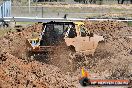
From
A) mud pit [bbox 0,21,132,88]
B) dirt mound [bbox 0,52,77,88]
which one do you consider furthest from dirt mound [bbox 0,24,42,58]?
dirt mound [bbox 0,52,77,88]

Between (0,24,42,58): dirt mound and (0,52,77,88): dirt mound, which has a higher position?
(0,52,77,88): dirt mound

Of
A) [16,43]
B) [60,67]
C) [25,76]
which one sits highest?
[25,76]

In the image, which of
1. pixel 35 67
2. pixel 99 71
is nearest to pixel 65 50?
pixel 99 71

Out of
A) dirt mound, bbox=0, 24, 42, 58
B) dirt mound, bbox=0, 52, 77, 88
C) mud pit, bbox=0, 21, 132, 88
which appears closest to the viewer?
dirt mound, bbox=0, 52, 77, 88

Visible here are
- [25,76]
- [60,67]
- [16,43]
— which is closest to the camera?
[25,76]

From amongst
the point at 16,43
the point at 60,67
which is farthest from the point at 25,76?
the point at 16,43

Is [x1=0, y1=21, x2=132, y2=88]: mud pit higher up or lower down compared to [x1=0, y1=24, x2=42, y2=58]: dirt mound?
higher up

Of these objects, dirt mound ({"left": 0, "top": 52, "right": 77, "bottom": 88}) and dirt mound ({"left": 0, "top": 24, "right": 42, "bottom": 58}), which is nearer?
dirt mound ({"left": 0, "top": 52, "right": 77, "bottom": 88})

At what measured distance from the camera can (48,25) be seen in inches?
738

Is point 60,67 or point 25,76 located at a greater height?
point 25,76

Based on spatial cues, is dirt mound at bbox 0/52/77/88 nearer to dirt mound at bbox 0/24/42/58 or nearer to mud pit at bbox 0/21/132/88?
mud pit at bbox 0/21/132/88

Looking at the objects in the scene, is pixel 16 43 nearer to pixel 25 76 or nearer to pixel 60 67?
pixel 60 67

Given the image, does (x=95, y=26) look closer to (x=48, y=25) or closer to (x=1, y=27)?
(x=1, y=27)

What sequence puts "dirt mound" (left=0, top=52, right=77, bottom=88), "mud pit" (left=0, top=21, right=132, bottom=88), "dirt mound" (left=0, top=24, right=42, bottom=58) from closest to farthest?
"dirt mound" (left=0, top=52, right=77, bottom=88) < "mud pit" (left=0, top=21, right=132, bottom=88) < "dirt mound" (left=0, top=24, right=42, bottom=58)
